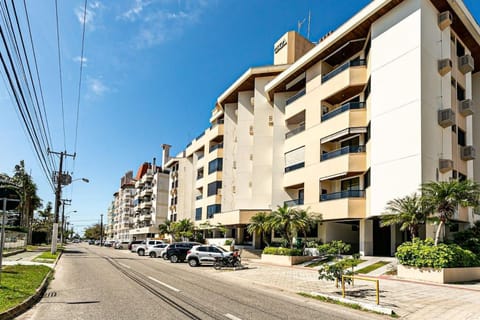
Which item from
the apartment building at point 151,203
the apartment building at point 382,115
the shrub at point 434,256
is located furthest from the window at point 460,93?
the apartment building at point 151,203

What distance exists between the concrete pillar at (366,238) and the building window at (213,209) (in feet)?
80.5

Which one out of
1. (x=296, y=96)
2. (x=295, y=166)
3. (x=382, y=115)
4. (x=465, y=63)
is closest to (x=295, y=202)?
(x=295, y=166)

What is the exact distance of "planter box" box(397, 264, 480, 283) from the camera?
17.9 meters

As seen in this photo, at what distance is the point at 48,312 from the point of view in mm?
9766

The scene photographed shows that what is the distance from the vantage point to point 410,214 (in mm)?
21562

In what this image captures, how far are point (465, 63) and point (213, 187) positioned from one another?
3315 centimetres

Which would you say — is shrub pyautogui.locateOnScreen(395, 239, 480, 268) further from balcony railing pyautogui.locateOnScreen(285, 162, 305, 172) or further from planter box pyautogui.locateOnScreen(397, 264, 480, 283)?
balcony railing pyautogui.locateOnScreen(285, 162, 305, 172)

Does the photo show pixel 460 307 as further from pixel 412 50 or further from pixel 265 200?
pixel 265 200

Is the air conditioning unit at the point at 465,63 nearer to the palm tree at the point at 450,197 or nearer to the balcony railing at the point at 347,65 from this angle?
the balcony railing at the point at 347,65

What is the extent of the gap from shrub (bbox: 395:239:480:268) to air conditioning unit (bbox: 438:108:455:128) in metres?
8.88

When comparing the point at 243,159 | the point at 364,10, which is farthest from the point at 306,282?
the point at 243,159

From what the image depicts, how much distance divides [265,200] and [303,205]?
796cm

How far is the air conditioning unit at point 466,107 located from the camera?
2776 cm

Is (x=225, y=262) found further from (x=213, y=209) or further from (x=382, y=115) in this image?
(x=213, y=209)
